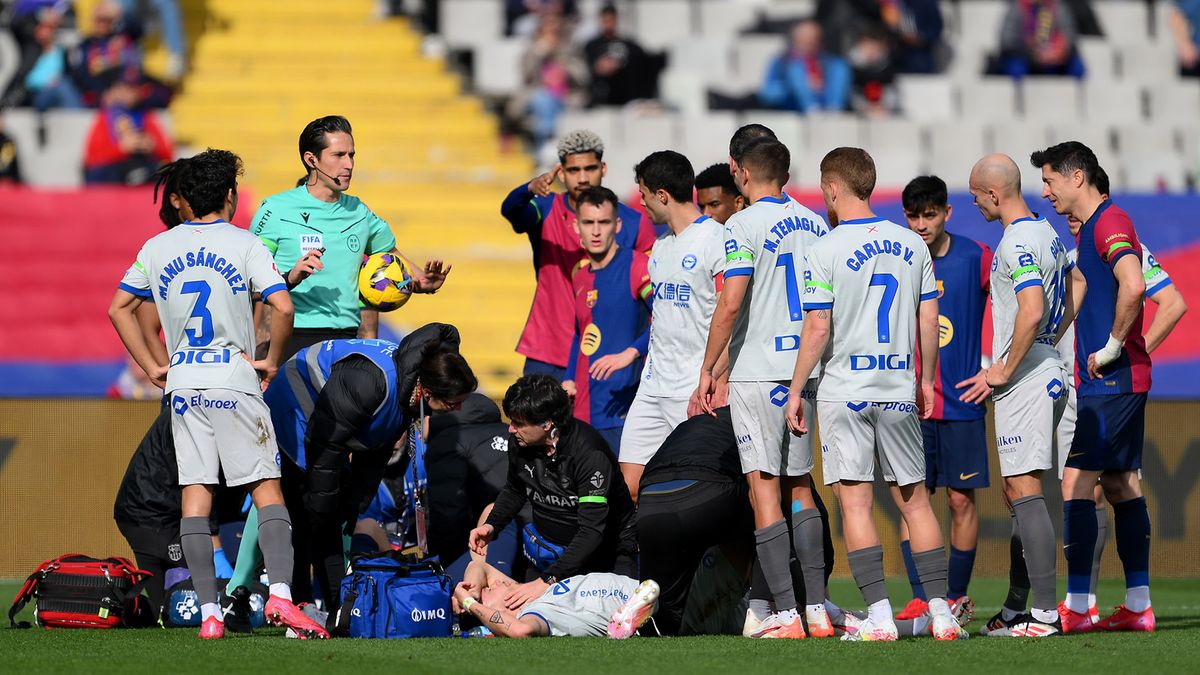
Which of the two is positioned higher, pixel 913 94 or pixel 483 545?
pixel 913 94

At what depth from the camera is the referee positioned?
8609 millimetres

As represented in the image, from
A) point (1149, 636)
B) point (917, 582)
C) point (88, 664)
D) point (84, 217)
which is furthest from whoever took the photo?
point (84, 217)

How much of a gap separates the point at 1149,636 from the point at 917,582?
1.09 metres

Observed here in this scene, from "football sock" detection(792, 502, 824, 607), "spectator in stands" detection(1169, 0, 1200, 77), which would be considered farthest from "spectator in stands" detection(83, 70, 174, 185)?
"spectator in stands" detection(1169, 0, 1200, 77)

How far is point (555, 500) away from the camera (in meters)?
8.09

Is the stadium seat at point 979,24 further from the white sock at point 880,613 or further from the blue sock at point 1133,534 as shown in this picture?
the white sock at point 880,613

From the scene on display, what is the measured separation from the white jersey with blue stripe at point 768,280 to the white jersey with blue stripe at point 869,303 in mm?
353

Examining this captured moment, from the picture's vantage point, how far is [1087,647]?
7.07m

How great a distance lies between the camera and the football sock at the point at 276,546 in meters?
7.37

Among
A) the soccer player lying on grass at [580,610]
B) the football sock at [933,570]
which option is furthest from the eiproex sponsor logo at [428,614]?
the football sock at [933,570]

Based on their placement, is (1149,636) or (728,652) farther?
(1149,636)

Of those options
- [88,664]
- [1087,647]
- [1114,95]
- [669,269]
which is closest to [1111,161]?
[1114,95]

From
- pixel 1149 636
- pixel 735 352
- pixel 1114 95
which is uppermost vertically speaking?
pixel 1114 95

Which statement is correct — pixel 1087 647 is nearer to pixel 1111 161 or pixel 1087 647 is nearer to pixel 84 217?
pixel 84 217
